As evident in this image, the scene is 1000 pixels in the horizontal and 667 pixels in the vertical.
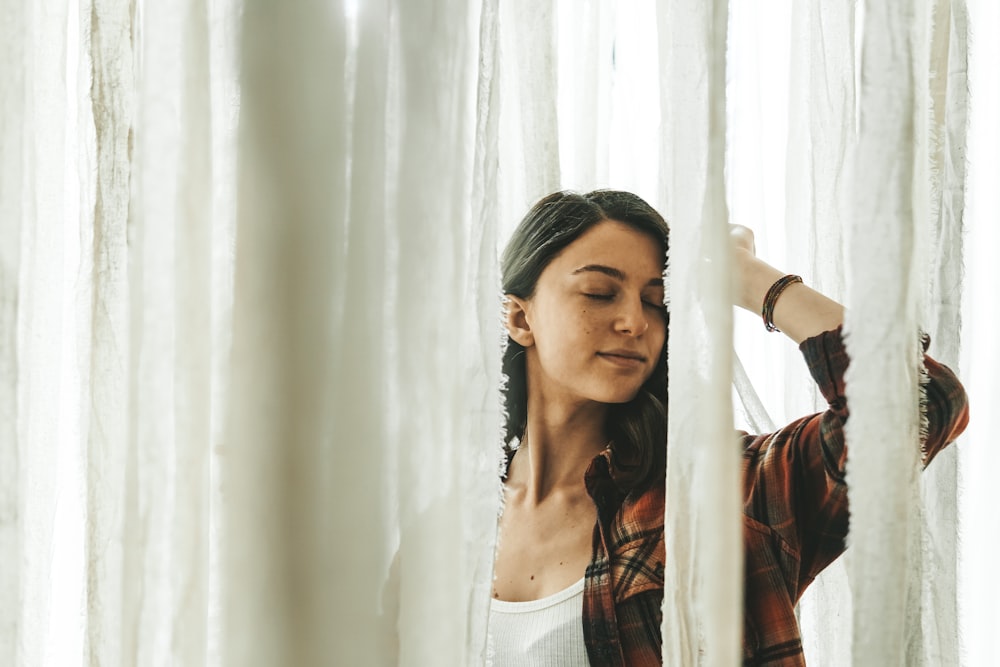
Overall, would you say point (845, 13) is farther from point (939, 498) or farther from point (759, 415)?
point (759, 415)

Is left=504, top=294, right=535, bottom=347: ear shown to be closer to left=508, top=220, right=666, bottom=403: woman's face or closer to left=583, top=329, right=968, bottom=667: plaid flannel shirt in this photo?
left=508, top=220, right=666, bottom=403: woman's face

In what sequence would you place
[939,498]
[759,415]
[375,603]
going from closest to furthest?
[375,603], [939,498], [759,415]

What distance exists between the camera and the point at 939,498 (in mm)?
556

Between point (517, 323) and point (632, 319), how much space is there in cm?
21

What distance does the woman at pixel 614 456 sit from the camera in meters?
0.76

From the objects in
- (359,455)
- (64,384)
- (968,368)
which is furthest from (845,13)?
(64,384)

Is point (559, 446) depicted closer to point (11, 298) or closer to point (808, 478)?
point (808, 478)

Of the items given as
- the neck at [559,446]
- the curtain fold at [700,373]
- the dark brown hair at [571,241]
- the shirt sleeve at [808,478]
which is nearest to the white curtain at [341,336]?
the curtain fold at [700,373]

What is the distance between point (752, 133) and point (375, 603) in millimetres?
683

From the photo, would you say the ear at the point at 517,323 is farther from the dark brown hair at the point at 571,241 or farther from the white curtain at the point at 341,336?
the white curtain at the point at 341,336

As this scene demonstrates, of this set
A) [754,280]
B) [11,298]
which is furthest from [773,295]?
[11,298]

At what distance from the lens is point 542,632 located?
3.02 ft

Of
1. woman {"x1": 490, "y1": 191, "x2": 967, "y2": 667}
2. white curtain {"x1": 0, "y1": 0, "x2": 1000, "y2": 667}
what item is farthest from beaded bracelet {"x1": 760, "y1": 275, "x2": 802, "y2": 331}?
white curtain {"x1": 0, "y1": 0, "x2": 1000, "y2": 667}

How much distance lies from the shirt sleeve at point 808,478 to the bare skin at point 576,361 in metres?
0.04
